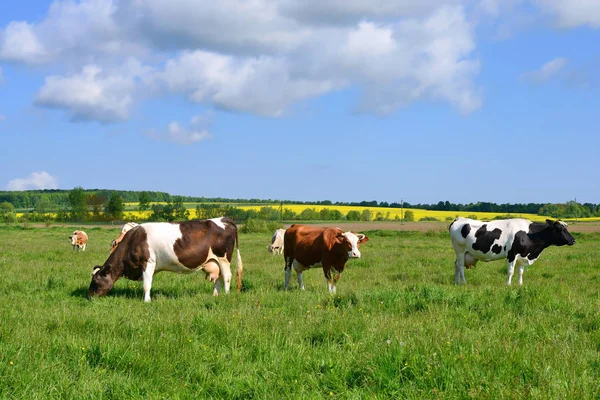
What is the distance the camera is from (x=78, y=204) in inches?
4166

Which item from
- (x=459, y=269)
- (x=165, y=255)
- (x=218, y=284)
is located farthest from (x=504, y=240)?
(x=165, y=255)

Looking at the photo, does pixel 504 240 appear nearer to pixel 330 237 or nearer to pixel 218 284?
pixel 330 237

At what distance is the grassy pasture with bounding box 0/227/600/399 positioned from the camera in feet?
16.9

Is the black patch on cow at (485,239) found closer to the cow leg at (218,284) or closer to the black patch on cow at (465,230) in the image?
the black patch on cow at (465,230)

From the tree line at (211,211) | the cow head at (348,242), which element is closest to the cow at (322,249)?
the cow head at (348,242)

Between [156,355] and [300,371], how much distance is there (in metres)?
1.73

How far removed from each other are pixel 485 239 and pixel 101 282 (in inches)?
414

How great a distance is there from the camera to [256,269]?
17.0 meters

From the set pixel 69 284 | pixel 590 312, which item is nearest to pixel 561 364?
pixel 590 312

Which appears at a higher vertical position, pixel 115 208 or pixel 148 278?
pixel 148 278

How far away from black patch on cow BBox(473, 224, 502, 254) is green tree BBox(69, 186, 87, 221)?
→ 97.4 metres

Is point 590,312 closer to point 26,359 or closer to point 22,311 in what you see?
point 26,359

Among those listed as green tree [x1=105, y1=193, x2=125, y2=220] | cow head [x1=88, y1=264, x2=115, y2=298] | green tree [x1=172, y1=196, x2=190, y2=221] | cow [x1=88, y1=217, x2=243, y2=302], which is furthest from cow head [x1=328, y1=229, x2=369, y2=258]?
green tree [x1=105, y1=193, x2=125, y2=220]

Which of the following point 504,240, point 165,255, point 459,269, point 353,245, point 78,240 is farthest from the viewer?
point 78,240
